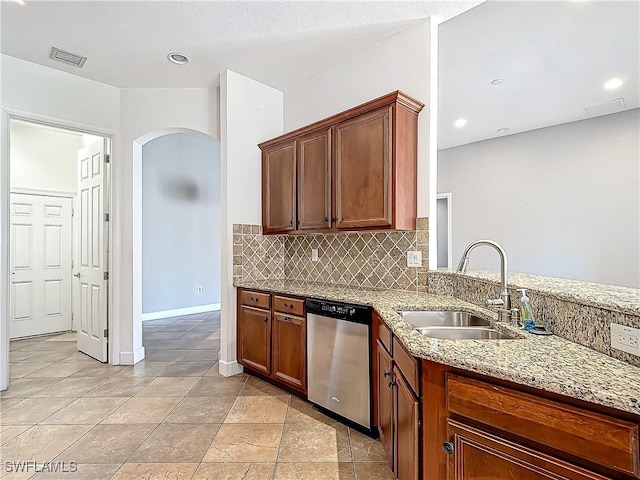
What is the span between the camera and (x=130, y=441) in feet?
7.07

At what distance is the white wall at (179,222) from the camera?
18.6 feet

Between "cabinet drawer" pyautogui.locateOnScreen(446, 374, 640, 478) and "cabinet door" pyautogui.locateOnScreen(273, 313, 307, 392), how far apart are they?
1.60 meters

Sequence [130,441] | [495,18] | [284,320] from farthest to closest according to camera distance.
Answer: [284,320] → [495,18] → [130,441]

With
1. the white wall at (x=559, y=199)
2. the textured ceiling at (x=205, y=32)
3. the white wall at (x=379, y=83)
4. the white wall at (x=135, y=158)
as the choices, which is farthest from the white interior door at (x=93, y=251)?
the white wall at (x=559, y=199)

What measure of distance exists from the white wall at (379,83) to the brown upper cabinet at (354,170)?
8 cm

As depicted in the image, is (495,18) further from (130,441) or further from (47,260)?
(47,260)

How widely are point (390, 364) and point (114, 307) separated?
315 centimetres

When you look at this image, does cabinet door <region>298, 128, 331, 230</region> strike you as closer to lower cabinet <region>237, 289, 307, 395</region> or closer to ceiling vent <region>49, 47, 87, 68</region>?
lower cabinet <region>237, 289, 307, 395</region>

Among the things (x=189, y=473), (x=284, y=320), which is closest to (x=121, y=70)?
(x=284, y=320)

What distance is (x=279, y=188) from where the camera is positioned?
3.36m

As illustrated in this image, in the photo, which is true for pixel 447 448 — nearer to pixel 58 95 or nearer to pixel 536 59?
pixel 536 59

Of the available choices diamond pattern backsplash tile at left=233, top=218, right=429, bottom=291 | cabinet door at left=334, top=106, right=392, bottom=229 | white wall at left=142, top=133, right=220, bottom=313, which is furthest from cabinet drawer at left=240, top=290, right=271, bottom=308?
white wall at left=142, top=133, right=220, bottom=313

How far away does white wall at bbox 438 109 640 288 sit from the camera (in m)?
4.31

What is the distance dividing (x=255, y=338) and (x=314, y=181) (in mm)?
1523
